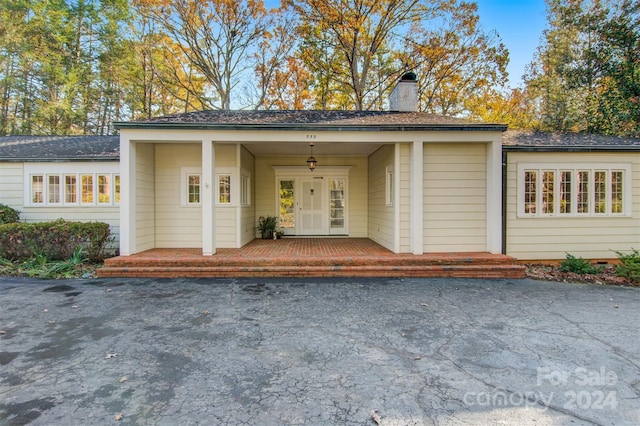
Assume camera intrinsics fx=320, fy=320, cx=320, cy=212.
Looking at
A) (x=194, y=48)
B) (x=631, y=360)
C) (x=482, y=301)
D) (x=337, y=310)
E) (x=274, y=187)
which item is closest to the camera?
(x=631, y=360)

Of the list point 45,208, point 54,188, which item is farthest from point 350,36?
point 45,208

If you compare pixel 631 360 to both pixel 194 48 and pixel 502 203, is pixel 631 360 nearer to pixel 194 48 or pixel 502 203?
pixel 502 203

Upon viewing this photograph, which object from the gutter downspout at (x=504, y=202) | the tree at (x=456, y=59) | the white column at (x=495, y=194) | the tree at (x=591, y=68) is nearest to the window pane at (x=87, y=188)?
the white column at (x=495, y=194)

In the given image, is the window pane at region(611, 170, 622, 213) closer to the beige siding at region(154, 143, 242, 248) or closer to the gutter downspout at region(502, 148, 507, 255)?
the gutter downspout at region(502, 148, 507, 255)

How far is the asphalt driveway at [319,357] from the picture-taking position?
2.41 m

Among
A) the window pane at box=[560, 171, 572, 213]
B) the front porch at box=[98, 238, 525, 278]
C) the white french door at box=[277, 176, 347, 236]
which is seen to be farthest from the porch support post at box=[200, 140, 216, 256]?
the window pane at box=[560, 171, 572, 213]

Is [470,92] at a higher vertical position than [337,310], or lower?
higher

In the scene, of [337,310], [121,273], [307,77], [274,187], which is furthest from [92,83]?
[337,310]

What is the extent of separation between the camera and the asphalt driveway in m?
2.41

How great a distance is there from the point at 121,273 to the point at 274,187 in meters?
5.59

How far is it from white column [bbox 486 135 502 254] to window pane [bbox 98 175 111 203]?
389 inches

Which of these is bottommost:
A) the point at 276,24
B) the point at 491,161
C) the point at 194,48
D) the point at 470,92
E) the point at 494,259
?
the point at 494,259

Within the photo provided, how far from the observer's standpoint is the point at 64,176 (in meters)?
8.81

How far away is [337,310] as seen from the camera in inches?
186
